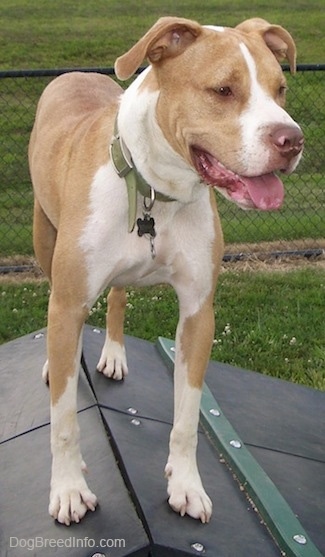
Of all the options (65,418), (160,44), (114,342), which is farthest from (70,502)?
(160,44)

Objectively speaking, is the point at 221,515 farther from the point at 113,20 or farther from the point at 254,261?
the point at 113,20

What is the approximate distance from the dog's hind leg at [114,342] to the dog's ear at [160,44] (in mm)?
1478

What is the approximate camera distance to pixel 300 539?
311 cm

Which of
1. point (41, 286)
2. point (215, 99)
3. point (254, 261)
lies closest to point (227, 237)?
point (254, 261)

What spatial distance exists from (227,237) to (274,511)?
4.44 m

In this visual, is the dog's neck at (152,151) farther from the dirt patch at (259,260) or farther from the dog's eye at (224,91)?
the dirt patch at (259,260)

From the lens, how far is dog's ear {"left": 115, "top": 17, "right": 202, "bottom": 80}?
111 inches

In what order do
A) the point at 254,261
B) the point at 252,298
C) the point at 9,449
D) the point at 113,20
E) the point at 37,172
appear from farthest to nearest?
the point at 113,20 < the point at 254,261 < the point at 252,298 < the point at 37,172 < the point at 9,449

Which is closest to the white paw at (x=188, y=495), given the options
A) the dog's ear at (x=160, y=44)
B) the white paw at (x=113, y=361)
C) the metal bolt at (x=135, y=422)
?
the metal bolt at (x=135, y=422)

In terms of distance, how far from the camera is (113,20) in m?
15.2

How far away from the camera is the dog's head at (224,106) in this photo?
2.66 metres

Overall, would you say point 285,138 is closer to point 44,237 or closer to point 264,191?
point 264,191

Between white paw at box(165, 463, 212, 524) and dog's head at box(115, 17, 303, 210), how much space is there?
112cm

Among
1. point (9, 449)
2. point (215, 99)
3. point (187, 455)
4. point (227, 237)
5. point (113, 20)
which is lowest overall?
point (113, 20)
